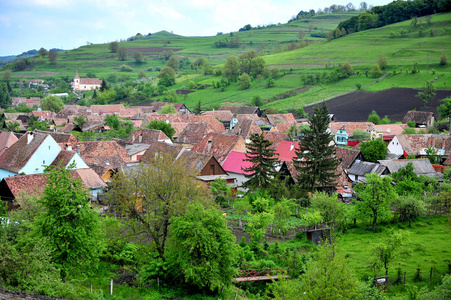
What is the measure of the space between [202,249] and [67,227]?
6742 mm

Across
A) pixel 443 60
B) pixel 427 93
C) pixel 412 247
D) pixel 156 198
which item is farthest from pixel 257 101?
pixel 156 198

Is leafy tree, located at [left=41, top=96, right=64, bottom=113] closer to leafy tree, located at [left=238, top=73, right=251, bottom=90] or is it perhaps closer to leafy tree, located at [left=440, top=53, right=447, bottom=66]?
leafy tree, located at [left=238, top=73, right=251, bottom=90]

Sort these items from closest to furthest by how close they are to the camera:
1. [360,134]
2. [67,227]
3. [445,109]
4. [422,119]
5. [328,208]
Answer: [67,227] < [328,208] < [360,134] < [422,119] < [445,109]

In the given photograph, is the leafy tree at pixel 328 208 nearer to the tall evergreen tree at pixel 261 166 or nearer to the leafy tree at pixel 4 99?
the tall evergreen tree at pixel 261 166

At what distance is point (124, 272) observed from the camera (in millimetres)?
25234

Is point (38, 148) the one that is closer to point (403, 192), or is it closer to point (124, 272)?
point (124, 272)

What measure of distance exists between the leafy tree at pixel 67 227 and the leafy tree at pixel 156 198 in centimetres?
450

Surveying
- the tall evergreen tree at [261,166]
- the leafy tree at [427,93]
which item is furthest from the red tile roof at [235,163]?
the leafy tree at [427,93]

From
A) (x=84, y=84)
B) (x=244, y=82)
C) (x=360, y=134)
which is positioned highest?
(x=84, y=84)

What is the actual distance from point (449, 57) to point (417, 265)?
10751 cm

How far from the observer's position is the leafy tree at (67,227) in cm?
1975

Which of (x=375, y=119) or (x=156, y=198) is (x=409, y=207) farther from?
(x=375, y=119)

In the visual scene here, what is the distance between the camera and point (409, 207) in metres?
38.1

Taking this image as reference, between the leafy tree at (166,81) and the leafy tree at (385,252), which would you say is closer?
the leafy tree at (385,252)
